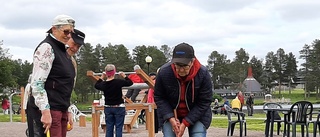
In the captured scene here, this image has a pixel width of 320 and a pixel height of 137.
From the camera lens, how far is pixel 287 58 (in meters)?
114

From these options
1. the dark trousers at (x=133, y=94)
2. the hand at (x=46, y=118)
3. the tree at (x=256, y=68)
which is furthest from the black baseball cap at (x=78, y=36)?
the tree at (x=256, y=68)

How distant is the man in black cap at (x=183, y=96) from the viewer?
16.4 ft

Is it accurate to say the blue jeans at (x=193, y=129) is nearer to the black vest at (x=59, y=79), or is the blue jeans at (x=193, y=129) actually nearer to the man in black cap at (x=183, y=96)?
the man in black cap at (x=183, y=96)

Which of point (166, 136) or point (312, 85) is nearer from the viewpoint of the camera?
point (166, 136)

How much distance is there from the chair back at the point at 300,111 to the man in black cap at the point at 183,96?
18.2 feet

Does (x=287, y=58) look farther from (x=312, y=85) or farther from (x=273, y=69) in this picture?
(x=312, y=85)

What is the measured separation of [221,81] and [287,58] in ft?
52.7

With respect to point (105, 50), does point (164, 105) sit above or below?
below

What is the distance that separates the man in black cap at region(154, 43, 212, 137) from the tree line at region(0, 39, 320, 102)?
54.8 m

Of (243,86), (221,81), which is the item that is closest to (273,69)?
(221,81)

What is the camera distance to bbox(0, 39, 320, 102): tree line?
276ft

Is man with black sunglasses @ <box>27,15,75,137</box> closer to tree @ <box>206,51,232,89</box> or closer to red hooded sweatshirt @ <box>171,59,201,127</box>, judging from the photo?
red hooded sweatshirt @ <box>171,59,201,127</box>

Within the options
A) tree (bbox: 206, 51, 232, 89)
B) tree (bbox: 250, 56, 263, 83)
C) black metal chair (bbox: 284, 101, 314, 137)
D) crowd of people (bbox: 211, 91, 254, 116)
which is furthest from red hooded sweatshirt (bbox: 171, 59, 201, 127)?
tree (bbox: 206, 51, 232, 89)

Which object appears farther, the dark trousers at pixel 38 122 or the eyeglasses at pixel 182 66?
the eyeglasses at pixel 182 66
